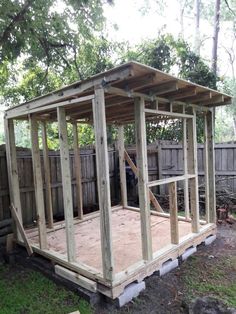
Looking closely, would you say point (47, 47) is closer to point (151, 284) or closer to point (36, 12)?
point (36, 12)

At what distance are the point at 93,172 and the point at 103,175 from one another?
145 inches

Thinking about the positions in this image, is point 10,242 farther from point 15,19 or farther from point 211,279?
point 15,19

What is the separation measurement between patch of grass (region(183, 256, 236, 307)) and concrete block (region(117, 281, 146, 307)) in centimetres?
56

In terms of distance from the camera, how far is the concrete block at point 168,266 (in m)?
3.47

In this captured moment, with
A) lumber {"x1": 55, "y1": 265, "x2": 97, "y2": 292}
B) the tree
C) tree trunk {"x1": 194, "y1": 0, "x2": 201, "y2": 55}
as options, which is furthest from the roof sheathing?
tree trunk {"x1": 194, "y1": 0, "x2": 201, "y2": 55}

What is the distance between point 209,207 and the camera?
4.67 meters

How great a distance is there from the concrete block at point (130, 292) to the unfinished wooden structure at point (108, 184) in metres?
0.08

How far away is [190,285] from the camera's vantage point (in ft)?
10.7

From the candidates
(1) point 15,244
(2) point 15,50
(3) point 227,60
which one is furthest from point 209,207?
(3) point 227,60

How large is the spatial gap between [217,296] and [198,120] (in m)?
6.02

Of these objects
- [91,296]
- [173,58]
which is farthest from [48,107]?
[173,58]

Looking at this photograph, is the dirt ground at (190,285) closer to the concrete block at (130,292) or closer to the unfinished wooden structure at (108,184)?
the concrete block at (130,292)

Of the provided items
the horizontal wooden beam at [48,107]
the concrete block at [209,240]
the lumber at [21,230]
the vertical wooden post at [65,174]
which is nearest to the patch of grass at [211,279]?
the concrete block at [209,240]

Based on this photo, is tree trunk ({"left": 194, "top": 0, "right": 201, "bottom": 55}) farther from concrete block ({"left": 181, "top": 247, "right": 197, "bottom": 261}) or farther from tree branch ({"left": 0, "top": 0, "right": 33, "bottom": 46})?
concrete block ({"left": 181, "top": 247, "right": 197, "bottom": 261})
